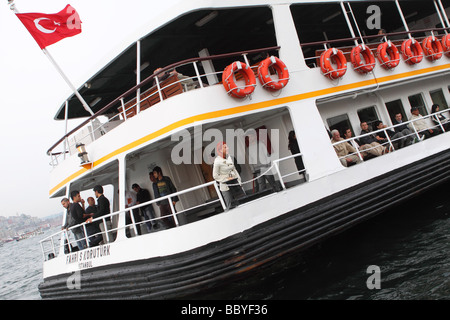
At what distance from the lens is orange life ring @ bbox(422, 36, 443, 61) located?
10.4 meters

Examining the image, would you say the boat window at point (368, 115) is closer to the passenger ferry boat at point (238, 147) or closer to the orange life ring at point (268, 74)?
the passenger ferry boat at point (238, 147)

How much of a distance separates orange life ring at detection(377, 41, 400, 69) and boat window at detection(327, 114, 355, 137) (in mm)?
1561

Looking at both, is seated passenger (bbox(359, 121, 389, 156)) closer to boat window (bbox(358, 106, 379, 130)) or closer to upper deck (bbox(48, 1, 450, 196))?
boat window (bbox(358, 106, 379, 130))

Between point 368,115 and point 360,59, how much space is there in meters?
1.89

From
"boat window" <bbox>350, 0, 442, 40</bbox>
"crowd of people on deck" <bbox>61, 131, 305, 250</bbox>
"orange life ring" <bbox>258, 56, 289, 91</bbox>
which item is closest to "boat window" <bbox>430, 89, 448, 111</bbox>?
"boat window" <bbox>350, 0, 442, 40</bbox>

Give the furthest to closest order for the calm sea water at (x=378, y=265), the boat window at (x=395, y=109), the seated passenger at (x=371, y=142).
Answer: the boat window at (x=395, y=109)
the seated passenger at (x=371, y=142)
the calm sea water at (x=378, y=265)

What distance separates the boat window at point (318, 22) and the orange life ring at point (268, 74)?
7.22 feet

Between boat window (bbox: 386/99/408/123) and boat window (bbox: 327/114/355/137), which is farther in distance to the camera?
boat window (bbox: 386/99/408/123)

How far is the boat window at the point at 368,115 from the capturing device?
9867 millimetres

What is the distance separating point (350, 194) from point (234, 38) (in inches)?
225

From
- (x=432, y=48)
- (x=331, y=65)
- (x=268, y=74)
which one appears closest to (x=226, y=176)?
(x=268, y=74)

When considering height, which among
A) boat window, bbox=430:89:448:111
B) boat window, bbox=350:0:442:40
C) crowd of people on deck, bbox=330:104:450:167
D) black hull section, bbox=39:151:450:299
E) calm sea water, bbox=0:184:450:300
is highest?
boat window, bbox=350:0:442:40

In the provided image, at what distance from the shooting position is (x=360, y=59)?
864 cm

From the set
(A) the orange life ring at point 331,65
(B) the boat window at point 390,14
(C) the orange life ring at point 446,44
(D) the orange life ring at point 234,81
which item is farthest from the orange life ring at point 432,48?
(D) the orange life ring at point 234,81
